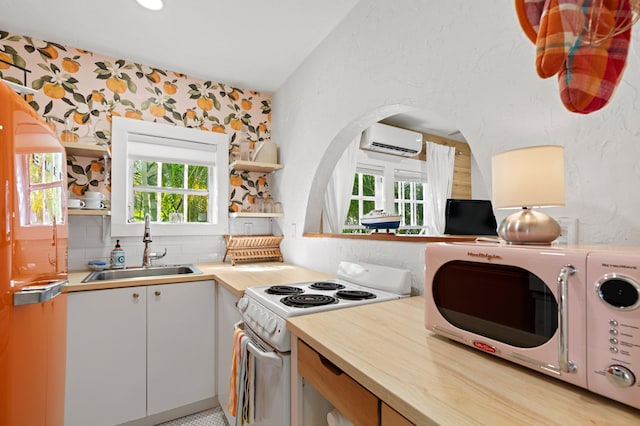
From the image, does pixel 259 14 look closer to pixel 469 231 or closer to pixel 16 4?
pixel 16 4

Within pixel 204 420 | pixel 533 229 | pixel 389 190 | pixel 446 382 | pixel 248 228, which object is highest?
pixel 389 190

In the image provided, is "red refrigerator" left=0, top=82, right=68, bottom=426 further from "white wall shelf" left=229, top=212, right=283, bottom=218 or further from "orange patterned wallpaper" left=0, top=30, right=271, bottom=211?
"white wall shelf" left=229, top=212, right=283, bottom=218

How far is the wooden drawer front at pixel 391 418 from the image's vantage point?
1.93 ft

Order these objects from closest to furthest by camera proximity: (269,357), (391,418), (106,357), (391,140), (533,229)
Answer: (391,418) < (533,229) < (269,357) < (106,357) < (391,140)

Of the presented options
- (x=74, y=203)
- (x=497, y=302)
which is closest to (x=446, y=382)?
(x=497, y=302)

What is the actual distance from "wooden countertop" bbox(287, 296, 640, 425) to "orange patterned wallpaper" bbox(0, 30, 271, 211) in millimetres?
2265

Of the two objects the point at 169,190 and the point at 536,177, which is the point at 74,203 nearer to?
the point at 169,190

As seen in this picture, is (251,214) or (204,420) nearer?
(204,420)

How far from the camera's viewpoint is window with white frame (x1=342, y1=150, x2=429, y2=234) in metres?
3.74

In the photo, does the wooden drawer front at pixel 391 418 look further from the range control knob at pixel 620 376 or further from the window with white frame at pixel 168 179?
the window with white frame at pixel 168 179

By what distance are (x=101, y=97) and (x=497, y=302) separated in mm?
2978

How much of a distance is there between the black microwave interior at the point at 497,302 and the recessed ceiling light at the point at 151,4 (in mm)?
2201

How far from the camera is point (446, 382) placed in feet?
2.07

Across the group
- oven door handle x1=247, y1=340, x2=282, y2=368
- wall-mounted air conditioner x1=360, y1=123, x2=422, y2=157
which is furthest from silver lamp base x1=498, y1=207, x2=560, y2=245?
wall-mounted air conditioner x1=360, y1=123, x2=422, y2=157
